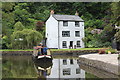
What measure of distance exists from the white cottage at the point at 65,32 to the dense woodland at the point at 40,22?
1816mm

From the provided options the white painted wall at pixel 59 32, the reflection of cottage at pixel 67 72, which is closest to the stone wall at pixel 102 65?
the reflection of cottage at pixel 67 72

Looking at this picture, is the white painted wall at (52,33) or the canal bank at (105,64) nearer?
the canal bank at (105,64)

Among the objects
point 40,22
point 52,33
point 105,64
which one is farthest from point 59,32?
point 105,64

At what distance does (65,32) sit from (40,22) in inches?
359

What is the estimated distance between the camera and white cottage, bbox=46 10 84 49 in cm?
4344

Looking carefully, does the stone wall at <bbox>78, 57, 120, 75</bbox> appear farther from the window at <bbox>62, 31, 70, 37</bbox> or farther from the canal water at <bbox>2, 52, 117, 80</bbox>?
the window at <bbox>62, 31, 70, 37</bbox>

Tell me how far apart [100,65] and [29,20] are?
38.6 meters

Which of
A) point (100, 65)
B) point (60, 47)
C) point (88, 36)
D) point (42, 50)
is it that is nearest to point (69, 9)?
point (88, 36)

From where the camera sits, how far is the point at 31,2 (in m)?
61.1

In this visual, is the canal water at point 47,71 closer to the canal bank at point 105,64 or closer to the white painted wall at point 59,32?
the canal bank at point 105,64

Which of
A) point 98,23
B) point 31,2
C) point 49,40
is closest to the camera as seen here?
point 49,40

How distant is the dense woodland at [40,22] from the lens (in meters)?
38.0

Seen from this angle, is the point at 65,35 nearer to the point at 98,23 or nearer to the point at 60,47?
the point at 60,47

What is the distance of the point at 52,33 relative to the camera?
147 feet
